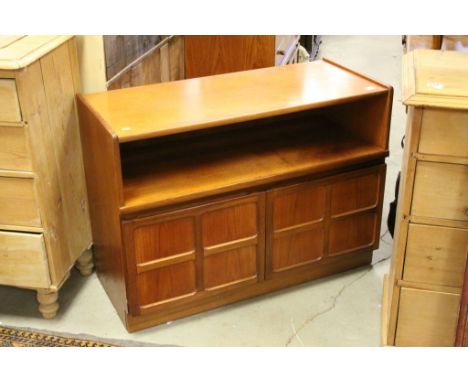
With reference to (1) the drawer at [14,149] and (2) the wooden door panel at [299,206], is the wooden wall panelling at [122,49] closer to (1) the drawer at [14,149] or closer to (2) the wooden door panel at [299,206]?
(1) the drawer at [14,149]

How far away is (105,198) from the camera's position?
201 centimetres

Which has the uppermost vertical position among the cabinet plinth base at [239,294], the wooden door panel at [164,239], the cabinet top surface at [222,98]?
the cabinet top surface at [222,98]

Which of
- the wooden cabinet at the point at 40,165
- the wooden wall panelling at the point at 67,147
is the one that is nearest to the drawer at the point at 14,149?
the wooden cabinet at the point at 40,165

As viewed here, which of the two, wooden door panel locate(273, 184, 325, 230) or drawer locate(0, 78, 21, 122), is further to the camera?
wooden door panel locate(273, 184, 325, 230)

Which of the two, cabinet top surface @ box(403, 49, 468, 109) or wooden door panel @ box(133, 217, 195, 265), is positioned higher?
cabinet top surface @ box(403, 49, 468, 109)

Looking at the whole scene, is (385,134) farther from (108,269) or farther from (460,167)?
(108,269)

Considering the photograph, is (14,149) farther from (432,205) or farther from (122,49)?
(432,205)

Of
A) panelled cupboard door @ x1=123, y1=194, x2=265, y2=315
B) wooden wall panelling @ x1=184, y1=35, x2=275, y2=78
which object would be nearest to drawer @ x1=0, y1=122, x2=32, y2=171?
panelled cupboard door @ x1=123, y1=194, x2=265, y2=315

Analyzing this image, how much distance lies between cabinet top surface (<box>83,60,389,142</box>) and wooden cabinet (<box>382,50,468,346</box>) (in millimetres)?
417

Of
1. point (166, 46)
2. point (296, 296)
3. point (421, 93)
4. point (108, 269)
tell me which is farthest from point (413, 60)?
point (166, 46)

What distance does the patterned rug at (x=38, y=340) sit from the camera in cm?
208

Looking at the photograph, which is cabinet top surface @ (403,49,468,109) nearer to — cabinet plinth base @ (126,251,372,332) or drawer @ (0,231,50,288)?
cabinet plinth base @ (126,251,372,332)

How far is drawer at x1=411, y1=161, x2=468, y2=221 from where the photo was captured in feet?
5.27

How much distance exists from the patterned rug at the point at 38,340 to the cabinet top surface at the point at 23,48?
0.93 meters
